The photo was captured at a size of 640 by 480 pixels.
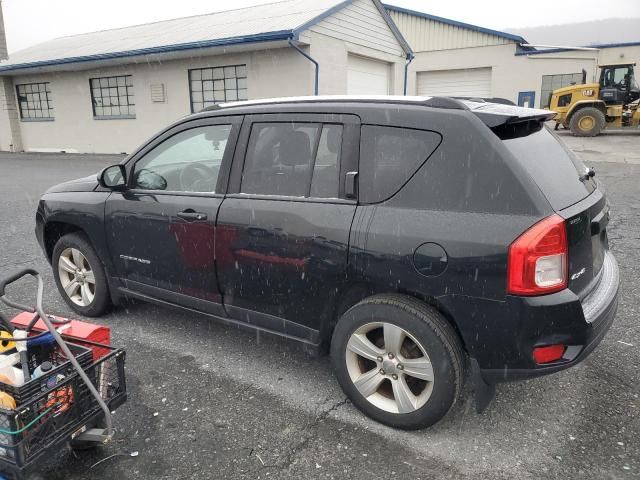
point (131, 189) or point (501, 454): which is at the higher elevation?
point (131, 189)

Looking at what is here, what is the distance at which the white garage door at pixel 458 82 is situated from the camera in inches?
983

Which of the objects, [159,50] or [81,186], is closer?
[81,186]

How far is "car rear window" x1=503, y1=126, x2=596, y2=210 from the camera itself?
2.40 m

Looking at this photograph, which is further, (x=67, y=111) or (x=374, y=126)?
(x=67, y=111)

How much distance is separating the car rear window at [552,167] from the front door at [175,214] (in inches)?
69.1

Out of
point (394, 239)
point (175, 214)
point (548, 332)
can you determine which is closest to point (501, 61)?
point (175, 214)

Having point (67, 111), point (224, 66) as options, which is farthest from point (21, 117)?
point (224, 66)

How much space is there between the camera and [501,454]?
98.9 inches

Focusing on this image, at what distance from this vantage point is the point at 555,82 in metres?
24.7

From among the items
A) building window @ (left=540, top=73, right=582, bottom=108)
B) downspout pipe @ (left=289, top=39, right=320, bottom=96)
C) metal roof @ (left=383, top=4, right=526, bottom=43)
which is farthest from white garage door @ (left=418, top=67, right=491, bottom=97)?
downspout pipe @ (left=289, top=39, right=320, bottom=96)

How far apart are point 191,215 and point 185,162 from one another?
694mm

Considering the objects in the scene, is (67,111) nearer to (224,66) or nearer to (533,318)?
(224,66)

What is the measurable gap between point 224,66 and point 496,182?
13.8 metres

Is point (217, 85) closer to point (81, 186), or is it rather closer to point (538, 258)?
point (81, 186)
